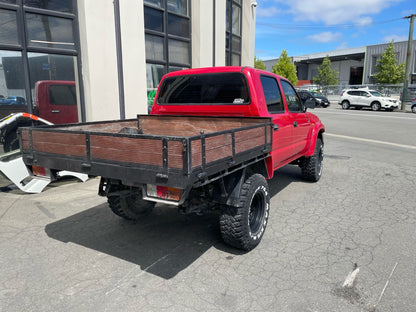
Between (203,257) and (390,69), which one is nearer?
(203,257)

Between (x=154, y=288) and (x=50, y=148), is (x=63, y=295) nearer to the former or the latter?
(x=154, y=288)

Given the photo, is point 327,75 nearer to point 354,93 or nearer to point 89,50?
point 354,93

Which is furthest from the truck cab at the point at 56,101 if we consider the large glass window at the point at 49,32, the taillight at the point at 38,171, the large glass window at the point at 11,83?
the taillight at the point at 38,171

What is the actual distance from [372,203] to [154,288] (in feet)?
12.3

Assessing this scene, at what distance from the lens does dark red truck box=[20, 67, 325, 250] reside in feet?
8.44

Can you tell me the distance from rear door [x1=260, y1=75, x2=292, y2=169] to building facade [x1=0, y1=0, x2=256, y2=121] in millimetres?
4580

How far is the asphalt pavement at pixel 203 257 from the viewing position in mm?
2654

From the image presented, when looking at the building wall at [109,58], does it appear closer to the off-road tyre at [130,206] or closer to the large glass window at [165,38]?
the large glass window at [165,38]

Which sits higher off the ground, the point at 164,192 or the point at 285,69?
the point at 285,69

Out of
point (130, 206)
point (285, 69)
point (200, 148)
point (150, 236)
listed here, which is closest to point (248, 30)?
point (130, 206)

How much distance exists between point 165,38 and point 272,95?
653cm

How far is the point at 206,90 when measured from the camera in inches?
173

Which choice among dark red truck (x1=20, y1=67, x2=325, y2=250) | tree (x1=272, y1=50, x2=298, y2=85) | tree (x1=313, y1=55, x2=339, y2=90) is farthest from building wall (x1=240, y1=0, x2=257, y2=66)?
tree (x1=313, y1=55, x2=339, y2=90)

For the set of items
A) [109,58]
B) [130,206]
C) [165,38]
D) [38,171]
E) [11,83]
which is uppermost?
[165,38]
